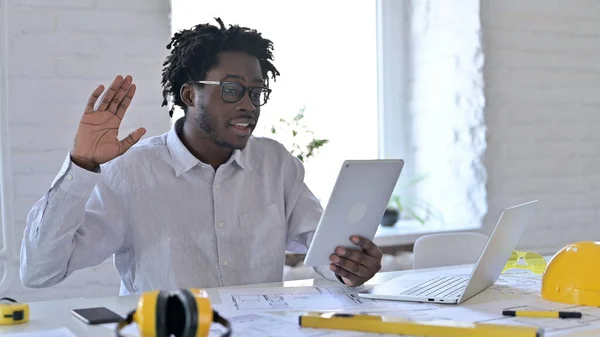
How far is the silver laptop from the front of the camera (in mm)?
1492

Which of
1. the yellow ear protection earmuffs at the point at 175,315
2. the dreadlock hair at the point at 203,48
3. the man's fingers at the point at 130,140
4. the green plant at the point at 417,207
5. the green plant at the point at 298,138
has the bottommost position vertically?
the green plant at the point at 417,207

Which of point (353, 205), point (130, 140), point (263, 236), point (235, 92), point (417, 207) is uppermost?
point (235, 92)

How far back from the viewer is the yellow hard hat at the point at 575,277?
4.81ft

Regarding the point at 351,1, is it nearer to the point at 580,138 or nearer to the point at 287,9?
the point at 287,9

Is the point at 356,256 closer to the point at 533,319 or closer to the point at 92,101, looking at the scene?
the point at 533,319

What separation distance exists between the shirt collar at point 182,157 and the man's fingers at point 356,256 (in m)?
0.43

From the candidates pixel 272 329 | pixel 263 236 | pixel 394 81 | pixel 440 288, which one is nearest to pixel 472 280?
pixel 440 288

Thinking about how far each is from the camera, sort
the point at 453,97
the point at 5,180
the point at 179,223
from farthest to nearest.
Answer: the point at 453,97 → the point at 5,180 → the point at 179,223

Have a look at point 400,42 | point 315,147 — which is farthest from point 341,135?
point 400,42

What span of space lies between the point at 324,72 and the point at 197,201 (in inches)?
53.8

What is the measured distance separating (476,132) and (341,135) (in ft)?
1.76

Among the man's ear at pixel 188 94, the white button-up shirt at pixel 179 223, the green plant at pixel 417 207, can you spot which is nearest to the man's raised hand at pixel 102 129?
the white button-up shirt at pixel 179 223

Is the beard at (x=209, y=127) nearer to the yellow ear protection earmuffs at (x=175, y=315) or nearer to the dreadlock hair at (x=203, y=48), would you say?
the dreadlock hair at (x=203, y=48)

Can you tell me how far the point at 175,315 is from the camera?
0.99 metres
